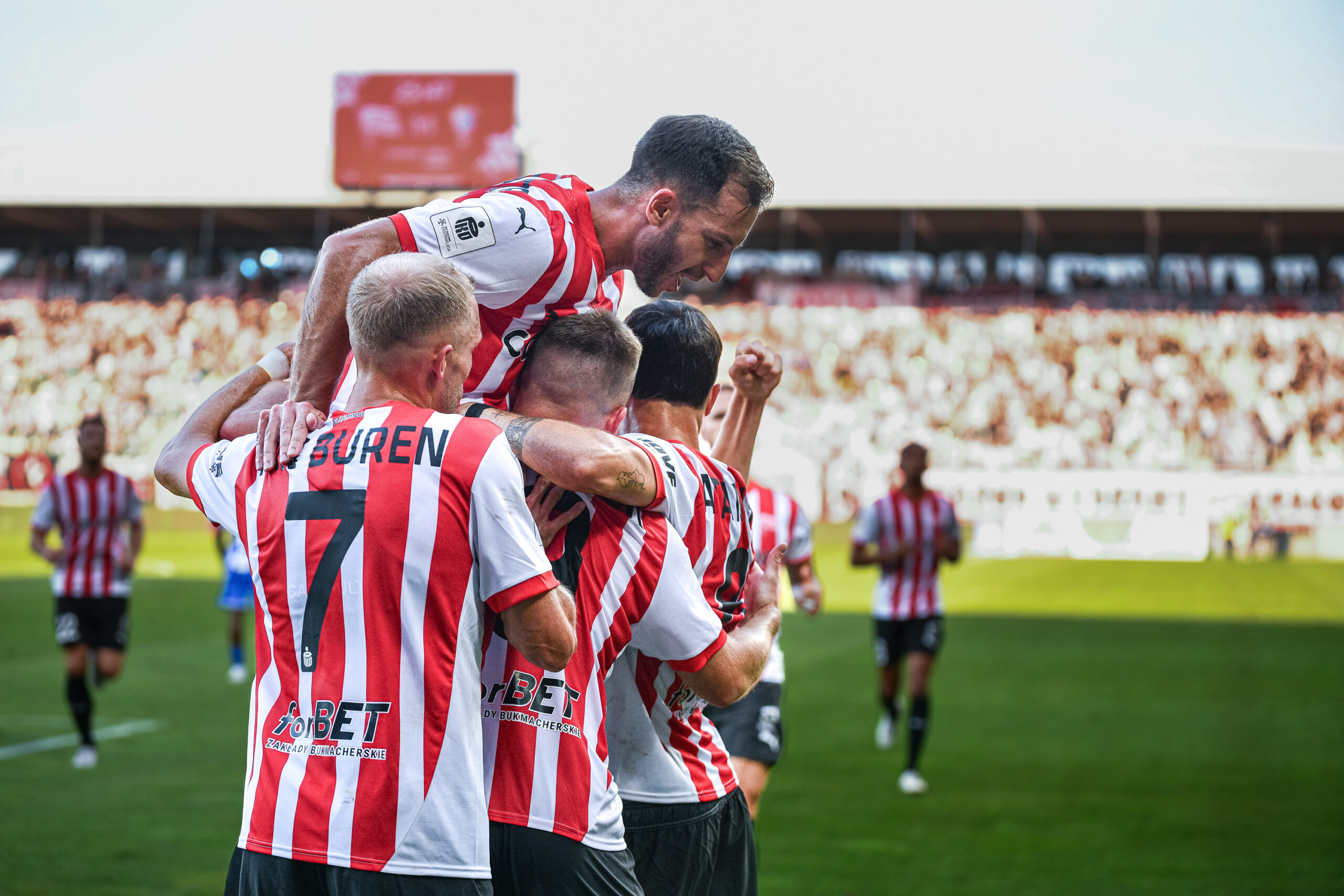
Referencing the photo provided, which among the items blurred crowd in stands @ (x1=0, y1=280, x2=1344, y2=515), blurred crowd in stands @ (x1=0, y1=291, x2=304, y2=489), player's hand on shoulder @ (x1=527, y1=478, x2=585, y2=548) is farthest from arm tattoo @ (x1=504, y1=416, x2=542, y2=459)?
blurred crowd in stands @ (x1=0, y1=291, x2=304, y2=489)

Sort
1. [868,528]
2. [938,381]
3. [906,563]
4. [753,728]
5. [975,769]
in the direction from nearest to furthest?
[753,728] < [975,769] < [906,563] < [868,528] < [938,381]

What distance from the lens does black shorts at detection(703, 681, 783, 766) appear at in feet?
17.3

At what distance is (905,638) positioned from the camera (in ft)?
34.0

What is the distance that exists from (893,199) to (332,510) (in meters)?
40.3

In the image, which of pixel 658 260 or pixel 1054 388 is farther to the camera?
pixel 1054 388

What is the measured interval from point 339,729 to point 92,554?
8.76 metres

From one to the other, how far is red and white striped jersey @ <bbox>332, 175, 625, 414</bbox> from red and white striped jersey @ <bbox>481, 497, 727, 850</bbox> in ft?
1.49

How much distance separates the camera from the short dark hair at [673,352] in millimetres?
3145

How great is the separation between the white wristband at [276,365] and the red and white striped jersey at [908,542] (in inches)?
298

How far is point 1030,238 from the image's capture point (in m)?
42.9

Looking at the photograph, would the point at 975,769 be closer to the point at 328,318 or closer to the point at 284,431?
the point at 328,318

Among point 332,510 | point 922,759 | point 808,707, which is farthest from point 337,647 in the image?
point 808,707

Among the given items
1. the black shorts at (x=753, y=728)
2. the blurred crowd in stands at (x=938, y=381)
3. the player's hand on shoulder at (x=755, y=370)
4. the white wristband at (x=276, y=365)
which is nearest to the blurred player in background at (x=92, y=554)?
the black shorts at (x=753, y=728)

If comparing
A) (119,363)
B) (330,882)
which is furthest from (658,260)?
(119,363)
